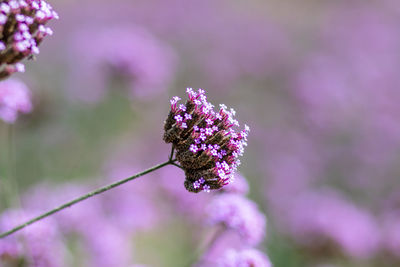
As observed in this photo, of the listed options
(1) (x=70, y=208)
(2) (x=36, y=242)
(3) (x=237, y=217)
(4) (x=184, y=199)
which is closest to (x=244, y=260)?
(3) (x=237, y=217)

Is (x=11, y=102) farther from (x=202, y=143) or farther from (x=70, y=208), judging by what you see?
(x=202, y=143)

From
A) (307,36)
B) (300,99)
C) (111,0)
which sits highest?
(111,0)

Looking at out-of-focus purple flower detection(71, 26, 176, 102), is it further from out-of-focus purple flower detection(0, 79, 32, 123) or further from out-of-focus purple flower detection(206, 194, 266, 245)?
out-of-focus purple flower detection(206, 194, 266, 245)

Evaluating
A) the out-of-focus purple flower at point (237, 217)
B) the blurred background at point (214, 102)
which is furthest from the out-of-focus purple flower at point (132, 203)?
the out-of-focus purple flower at point (237, 217)

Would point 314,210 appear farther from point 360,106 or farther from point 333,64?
point 333,64

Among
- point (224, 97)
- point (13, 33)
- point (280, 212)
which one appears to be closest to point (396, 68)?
point (224, 97)

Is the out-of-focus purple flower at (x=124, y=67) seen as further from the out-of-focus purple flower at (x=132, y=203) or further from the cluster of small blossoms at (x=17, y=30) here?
the cluster of small blossoms at (x=17, y=30)
